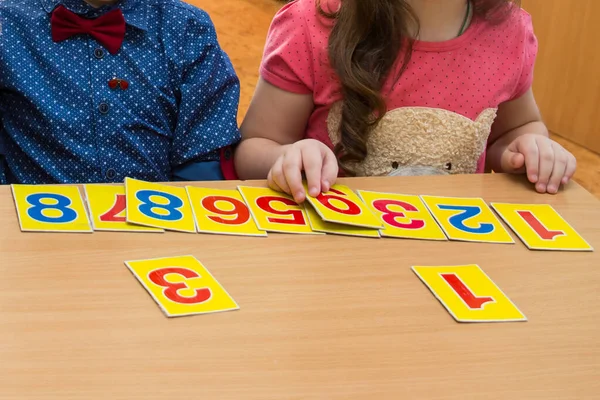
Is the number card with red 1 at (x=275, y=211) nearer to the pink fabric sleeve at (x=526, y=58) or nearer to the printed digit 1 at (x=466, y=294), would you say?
the printed digit 1 at (x=466, y=294)

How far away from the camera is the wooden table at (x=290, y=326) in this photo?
0.61 meters

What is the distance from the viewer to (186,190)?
93 cm

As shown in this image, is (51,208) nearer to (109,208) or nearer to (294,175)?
(109,208)

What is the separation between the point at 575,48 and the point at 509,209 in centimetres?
221

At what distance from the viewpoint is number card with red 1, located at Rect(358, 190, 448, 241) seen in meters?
0.88

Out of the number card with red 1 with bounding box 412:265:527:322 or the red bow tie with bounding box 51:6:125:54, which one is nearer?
the number card with red 1 with bounding box 412:265:527:322

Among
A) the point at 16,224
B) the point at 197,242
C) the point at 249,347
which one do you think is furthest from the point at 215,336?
the point at 16,224

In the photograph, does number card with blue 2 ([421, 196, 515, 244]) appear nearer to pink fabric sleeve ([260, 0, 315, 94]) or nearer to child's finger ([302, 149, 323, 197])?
child's finger ([302, 149, 323, 197])

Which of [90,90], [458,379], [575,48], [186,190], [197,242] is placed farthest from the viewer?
[575,48]

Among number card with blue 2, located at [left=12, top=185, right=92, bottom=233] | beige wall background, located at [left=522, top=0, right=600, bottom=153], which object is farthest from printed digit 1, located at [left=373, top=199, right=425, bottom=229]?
beige wall background, located at [left=522, top=0, right=600, bottom=153]

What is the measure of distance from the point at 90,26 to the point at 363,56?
0.41m

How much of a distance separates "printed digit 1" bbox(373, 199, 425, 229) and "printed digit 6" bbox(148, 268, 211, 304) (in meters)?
0.25

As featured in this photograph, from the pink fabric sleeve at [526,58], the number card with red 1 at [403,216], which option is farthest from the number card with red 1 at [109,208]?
the pink fabric sleeve at [526,58]

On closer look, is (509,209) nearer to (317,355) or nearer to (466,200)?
(466,200)
